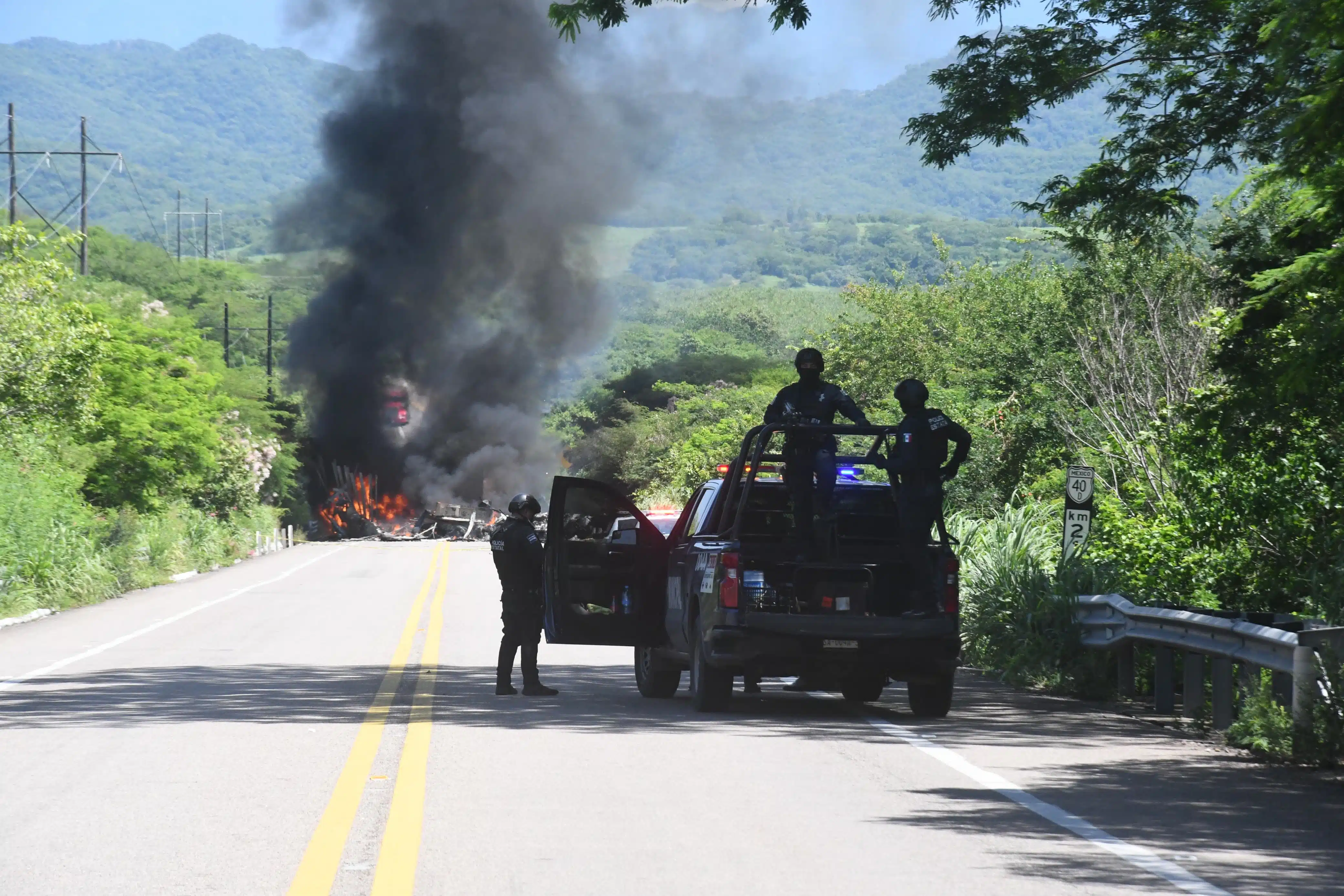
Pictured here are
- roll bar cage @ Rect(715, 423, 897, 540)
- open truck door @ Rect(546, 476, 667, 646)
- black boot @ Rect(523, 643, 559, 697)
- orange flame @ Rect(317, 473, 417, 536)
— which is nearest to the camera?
roll bar cage @ Rect(715, 423, 897, 540)

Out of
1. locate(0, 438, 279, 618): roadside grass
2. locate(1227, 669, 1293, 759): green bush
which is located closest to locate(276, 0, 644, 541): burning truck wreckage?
locate(0, 438, 279, 618): roadside grass

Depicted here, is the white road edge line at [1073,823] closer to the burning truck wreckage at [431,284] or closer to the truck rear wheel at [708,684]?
the truck rear wheel at [708,684]

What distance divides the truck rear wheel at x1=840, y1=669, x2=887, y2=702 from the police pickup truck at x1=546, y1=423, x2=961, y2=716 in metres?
0.02

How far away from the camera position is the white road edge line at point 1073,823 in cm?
620

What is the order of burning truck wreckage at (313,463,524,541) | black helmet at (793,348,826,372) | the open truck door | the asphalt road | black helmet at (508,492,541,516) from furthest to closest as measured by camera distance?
1. burning truck wreckage at (313,463,524,541)
2. black helmet at (508,492,541,516)
3. the open truck door
4. black helmet at (793,348,826,372)
5. the asphalt road

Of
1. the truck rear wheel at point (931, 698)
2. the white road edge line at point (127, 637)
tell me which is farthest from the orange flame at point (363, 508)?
the truck rear wheel at point (931, 698)

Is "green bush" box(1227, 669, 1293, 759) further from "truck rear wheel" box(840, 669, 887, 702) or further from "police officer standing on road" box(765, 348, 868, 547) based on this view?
"police officer standing on road" box(765, 348, 868, 547)

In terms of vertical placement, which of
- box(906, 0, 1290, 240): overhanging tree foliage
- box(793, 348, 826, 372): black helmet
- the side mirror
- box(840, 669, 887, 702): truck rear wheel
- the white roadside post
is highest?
box(906, 0, 1290, 240): overhanging tree foliage

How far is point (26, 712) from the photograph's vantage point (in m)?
11.6

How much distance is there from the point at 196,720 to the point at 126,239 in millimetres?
107813

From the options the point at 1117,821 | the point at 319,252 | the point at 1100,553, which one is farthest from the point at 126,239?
the point at 1117,821

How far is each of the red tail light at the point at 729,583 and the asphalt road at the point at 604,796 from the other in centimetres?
87

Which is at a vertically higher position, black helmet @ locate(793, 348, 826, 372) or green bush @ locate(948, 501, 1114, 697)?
black helmet @ locate(793, 348, 826, 372)

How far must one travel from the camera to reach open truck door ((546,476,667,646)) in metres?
12.8
